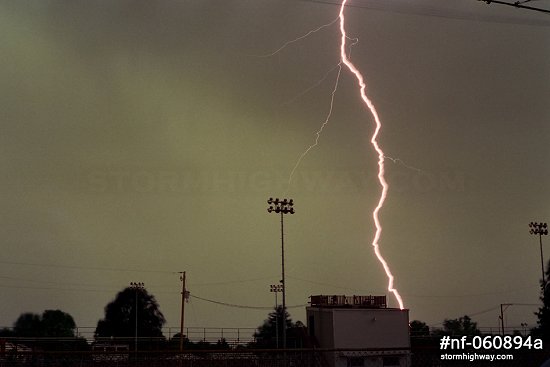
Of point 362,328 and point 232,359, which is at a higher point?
point 232,359

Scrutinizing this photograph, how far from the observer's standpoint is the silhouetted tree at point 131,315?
6002 centimetres

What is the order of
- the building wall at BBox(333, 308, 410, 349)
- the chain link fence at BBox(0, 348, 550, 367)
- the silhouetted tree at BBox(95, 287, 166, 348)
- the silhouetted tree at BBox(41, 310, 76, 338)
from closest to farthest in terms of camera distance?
the chain link fence at BBox(0, 348, 550, 367), the building wall at BBox(333, 308, 410, 349), the silhouetted tree at BBox(95, 287, 166, 348), the silhouetted tree at BBox(41, 310, 76, 338)

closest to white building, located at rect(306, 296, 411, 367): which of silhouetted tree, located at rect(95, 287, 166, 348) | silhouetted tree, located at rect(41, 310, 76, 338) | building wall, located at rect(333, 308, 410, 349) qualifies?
building wall, located at rect(333, 308, 410, 349)

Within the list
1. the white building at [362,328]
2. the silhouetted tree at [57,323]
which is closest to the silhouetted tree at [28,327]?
the silhouetted tree at [57,323]

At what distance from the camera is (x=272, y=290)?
5456cm

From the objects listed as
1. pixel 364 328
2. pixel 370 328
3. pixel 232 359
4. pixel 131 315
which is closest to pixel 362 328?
pixel 364 328

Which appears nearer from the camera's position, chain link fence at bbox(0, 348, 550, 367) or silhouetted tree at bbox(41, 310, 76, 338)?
chain link fence at bbox(0, 348, 550, 367)

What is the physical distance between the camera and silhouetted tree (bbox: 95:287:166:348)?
60022 mm

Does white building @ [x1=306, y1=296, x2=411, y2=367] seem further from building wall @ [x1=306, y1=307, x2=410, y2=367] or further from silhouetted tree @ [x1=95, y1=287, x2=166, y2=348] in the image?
silhouetted tree @ [x1=95, y1=287, x2=166, y2=348]

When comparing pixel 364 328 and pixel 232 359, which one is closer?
pixel 232 359

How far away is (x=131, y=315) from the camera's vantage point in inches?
2426

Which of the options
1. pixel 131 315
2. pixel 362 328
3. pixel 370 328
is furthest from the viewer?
pixel 131 315


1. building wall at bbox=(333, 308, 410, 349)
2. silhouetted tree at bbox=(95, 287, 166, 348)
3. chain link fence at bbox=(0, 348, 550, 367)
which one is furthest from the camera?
silhouetted tree at bbox=(95, 287, 166, 348)

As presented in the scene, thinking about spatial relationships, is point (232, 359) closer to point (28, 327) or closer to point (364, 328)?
point (364, 328)
